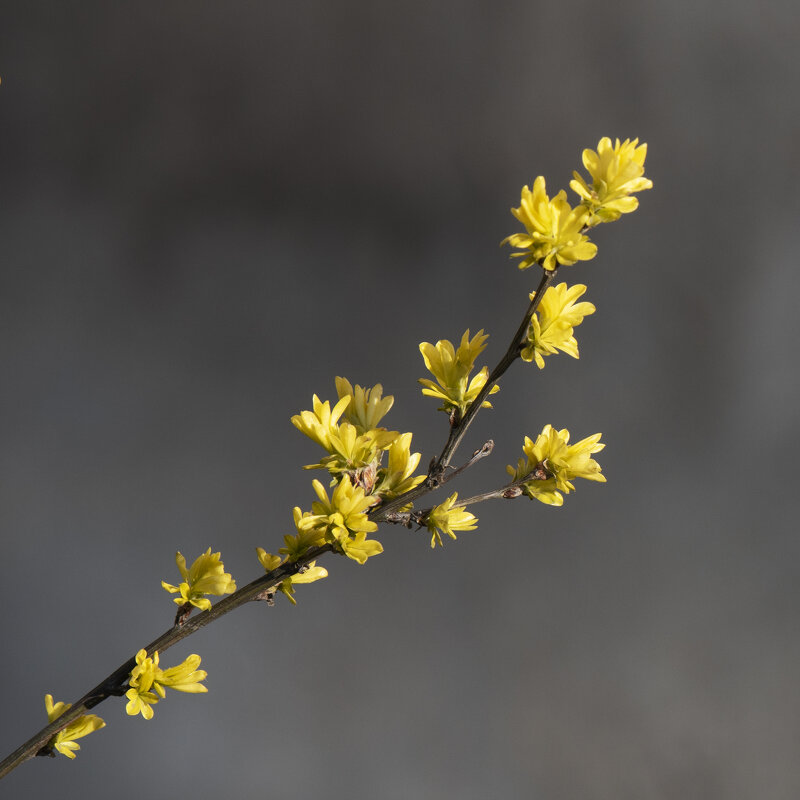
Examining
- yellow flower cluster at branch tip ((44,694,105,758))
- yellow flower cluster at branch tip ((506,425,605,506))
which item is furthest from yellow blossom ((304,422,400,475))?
yellow flower cluster at branch tip ((44,694,105,758))

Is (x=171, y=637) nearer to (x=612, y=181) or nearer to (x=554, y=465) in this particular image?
(x=554, y=465)

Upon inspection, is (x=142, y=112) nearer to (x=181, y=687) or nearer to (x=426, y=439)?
(x=426, y=439)

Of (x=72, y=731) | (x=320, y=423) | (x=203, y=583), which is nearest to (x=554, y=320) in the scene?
(x=320, y=423)

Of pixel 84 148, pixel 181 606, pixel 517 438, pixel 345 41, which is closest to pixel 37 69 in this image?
pixel 84 148

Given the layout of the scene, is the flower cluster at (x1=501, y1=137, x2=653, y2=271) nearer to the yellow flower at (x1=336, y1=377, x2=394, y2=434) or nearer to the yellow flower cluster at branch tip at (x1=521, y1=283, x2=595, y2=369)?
the yellow flower cluster at branch tip at (x1=521, y1=283, x2=595, y2=369)

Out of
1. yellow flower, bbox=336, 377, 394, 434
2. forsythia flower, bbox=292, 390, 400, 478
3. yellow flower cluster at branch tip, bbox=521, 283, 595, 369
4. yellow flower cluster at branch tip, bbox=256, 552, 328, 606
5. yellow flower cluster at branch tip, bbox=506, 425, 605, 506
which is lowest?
yellow flower cluster at branch tip, bbox=506, 425, 605, 506
